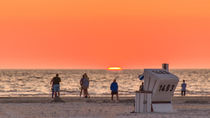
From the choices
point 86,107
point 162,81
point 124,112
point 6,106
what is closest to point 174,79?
point 162,81

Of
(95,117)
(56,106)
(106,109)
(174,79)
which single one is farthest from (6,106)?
(174,79)

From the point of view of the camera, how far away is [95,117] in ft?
84.0

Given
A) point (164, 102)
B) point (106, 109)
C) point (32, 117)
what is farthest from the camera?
point (106, 109)

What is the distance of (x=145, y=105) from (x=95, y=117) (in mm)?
2651

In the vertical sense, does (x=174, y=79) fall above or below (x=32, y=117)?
above

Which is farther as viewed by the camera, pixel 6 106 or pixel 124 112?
pixel 6 106

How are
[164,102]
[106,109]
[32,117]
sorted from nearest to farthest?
[32,117] → [164,102] → [106,109]

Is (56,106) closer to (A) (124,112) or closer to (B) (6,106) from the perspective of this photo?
(B) (6,106)

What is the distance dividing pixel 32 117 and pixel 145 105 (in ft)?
16.9

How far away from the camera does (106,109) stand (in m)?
30.0

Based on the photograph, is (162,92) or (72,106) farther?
(72,106)

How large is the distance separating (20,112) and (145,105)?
5820 mm

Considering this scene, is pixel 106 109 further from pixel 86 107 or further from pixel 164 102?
pixel 164 102

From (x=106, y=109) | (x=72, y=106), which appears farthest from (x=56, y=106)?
(x=106, y=109)
